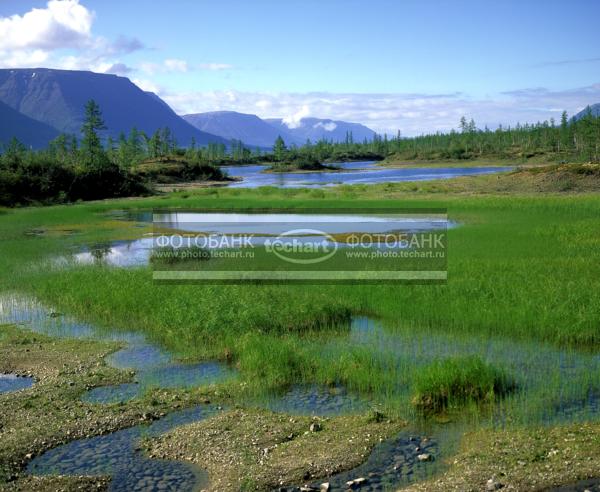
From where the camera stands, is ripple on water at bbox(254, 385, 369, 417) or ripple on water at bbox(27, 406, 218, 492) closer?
ripple on water at bbox(27, 406, 218, 492)

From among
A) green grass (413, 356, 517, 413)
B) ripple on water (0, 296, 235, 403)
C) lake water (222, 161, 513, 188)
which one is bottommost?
ripple on water (0, 296, 235, 403)

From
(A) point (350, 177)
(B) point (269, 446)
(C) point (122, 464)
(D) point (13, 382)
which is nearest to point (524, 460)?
(B) point (269, 446)

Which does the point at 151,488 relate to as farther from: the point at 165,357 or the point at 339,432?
the point at 165,357

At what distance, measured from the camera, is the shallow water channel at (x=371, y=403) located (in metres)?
9.75

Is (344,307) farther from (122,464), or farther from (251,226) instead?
(251,226)

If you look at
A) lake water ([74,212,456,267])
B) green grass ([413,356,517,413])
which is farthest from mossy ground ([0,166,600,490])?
lake water ([74,212,456,267])

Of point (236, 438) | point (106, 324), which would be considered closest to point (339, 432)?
point (236, 438)

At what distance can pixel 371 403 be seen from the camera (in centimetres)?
1217

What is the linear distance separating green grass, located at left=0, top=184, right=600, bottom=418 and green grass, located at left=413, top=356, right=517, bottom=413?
2.12 ft

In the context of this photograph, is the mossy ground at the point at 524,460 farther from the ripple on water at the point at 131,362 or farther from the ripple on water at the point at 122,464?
the ripple on water at the point at 131,362

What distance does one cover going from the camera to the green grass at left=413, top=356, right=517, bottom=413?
39.0ft

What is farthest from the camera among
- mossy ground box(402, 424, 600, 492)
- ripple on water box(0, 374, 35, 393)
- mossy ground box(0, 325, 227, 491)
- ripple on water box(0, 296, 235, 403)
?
ripple on water box(0, 374, 35, 393)

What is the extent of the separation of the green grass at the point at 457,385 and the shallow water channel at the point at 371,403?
331mm

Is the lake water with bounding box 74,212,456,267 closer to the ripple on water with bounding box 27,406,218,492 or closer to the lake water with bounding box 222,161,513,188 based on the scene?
the ripple on water with bounding box 27,406,218,492
